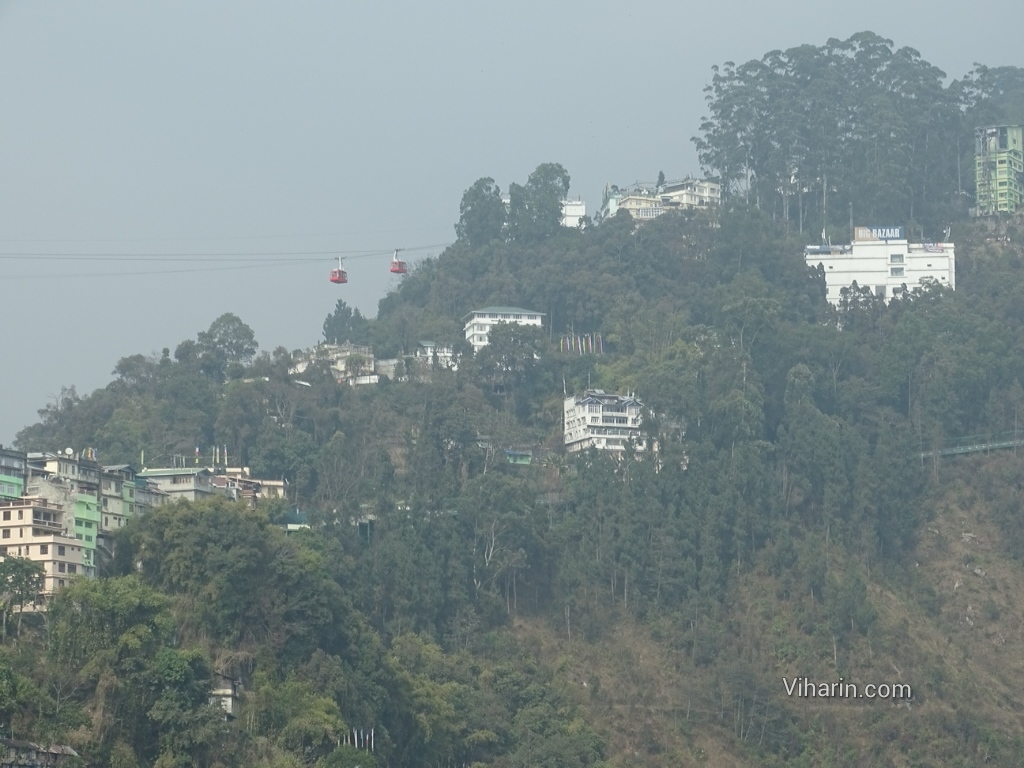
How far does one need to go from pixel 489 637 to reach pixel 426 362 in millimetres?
16008

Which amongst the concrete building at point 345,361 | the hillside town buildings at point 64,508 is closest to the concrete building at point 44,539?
the hillside town buildings at point 64,508

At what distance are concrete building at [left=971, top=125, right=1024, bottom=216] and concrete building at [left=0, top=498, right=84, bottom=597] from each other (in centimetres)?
4200

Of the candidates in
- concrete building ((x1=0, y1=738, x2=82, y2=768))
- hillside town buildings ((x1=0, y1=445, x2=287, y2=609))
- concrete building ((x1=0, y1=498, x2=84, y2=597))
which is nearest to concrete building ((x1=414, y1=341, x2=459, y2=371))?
hillside town buildings ((x1=0, y1=445, x2=287, y2=609))

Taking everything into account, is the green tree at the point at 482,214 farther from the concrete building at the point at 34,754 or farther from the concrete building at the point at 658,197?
the concrete building at the point at 34,754

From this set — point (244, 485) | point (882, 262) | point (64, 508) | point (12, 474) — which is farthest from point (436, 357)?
point (64, 508)

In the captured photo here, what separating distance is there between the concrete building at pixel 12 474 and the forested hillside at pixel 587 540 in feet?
9.81

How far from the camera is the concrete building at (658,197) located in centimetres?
8194

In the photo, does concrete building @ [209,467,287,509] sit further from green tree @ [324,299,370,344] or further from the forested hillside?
green tree @ [324,299,370,344]

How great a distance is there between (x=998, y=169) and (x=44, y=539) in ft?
146

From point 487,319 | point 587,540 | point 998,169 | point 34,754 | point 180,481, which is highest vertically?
point 998,169

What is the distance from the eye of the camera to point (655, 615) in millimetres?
58656

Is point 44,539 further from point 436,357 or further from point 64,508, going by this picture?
point 436,357

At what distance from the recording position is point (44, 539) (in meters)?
48.6

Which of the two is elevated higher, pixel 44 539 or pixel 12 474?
pixel 12 474
